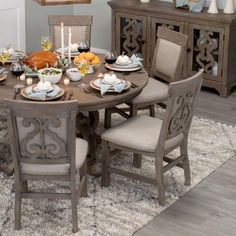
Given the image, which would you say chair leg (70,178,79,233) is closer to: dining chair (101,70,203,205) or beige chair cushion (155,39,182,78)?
dining chair (101,70,203,205)

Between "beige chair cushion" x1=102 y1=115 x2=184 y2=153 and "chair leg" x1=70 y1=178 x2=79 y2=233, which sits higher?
"beige chair cushion" x1=102 y1=115 x2=184 y2=153

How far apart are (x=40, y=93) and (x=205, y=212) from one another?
4.08 ft

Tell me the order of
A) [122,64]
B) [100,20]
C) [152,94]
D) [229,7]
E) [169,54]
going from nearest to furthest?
[122,64]
[152,94]
[169,54]
[229,7]
[100,20]

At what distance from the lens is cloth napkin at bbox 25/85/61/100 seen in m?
3.45

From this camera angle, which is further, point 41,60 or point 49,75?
point 41,60

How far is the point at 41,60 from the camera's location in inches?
158

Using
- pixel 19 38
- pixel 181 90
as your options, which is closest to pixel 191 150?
pixel 181 90

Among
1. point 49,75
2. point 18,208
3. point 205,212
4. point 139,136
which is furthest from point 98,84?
point 205,212

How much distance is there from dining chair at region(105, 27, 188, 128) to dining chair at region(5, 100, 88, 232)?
3.31 ft

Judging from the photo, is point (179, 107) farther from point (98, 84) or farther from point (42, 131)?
point (42, 131)

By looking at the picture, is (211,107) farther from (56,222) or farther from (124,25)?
(56,222)

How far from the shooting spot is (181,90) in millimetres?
3439

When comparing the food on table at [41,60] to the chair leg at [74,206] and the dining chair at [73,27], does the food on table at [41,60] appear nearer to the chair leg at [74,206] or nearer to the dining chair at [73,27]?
the dining chair at [73,27]

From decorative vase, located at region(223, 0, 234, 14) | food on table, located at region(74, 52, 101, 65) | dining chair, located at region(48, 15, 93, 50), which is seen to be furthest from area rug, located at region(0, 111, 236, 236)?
decorative vase, located at region(223, 0, 234, 14)
